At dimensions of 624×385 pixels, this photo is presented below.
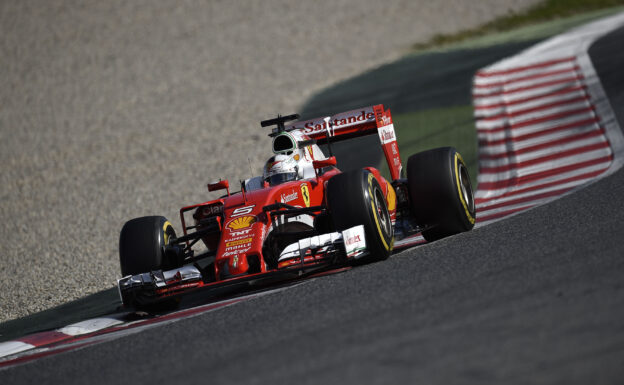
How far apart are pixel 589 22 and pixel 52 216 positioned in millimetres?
17143

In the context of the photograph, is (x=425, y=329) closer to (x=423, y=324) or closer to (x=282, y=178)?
(x=423, y=324)

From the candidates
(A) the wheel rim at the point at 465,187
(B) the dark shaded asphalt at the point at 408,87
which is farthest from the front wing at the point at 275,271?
(B) the dark shaded asphalt at the point at 408,87

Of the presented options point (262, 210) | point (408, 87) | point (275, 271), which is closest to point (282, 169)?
point (262, 210)

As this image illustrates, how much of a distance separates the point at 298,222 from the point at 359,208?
2.56 feet

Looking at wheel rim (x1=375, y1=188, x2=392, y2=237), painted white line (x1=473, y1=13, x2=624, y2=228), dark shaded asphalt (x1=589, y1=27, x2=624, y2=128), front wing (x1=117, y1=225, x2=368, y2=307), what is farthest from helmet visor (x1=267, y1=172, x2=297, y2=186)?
dark shaded asphalt (x1=589, y1=27, x2=624, y2=128)

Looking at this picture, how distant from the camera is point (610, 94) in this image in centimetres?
1585

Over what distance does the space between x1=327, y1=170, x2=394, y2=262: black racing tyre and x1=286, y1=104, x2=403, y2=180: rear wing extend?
1.86m

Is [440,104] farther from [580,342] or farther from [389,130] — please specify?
[580,342]

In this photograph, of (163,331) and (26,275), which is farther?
(26,275)

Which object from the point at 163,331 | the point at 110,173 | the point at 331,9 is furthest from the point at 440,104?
the point at 331,9

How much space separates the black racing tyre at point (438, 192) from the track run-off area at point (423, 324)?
0.67 feet

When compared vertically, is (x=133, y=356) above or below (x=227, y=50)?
below

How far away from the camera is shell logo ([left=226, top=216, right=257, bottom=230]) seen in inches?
305

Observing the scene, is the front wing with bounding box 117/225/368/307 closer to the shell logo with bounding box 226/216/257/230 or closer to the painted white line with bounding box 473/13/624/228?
the shell logo with bounding box 226/216/257/230
